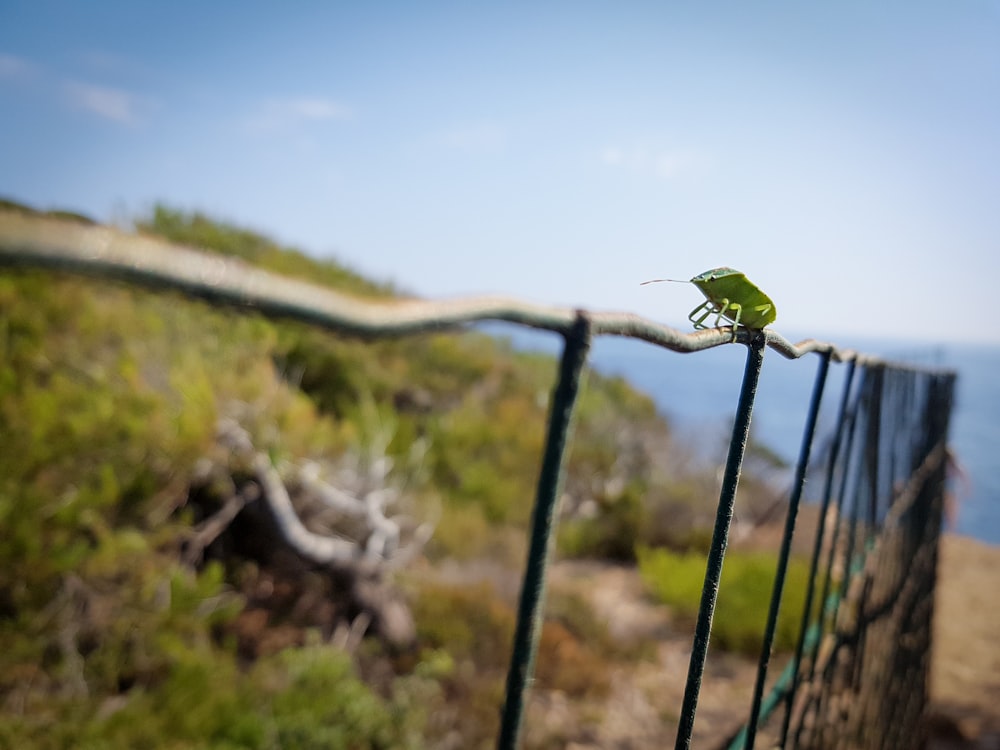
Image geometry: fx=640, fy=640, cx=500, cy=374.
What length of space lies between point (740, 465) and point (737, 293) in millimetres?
218

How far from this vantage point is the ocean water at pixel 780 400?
1200 mm

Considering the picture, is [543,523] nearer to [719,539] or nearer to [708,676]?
[719,539]

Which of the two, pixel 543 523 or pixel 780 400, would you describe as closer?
pixel 543 523

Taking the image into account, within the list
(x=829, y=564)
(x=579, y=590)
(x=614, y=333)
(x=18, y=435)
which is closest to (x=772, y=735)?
(x=829, y=564)

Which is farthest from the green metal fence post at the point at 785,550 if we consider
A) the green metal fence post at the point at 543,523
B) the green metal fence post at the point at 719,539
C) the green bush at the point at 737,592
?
the green bush at the point at 737,592

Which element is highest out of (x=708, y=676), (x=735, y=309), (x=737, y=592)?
(x=735, y=309)

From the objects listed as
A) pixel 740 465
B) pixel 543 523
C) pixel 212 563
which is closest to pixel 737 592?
pixel 212 563

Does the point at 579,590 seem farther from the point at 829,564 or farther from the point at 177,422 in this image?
the point at 829,564

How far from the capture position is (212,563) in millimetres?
4520

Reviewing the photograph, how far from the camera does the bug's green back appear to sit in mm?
758

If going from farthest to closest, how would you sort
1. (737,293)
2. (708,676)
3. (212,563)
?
(708,676), (212,563), (737,293)

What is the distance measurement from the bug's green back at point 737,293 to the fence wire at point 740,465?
24 mm

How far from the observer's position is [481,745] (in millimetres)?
4383

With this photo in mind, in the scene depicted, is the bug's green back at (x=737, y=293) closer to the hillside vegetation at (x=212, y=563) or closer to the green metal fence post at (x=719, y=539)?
the green metal fence post at (x=719, y=539)
